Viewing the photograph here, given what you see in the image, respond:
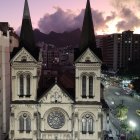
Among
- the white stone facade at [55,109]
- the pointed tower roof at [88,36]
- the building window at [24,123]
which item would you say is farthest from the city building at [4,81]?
the pointed tower roof at [88,36]

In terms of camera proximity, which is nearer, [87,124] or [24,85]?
[24,85]

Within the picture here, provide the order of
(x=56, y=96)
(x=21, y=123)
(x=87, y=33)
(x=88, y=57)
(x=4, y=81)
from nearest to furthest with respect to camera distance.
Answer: (x=88, y=57) → (x=87, y=33) → (x=56, y=96) → (x=21, y=123) → (x=4, y=81)

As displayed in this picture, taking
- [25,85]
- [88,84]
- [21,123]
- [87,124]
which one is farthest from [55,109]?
[88,84]

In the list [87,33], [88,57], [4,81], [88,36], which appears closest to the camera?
[88,57]

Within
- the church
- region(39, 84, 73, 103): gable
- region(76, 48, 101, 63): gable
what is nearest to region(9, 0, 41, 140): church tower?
the church

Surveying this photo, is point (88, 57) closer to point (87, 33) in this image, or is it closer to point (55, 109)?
point (87, 33)

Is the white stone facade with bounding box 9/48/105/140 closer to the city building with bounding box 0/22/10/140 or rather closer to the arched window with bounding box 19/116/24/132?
the arched window with bounding box 19/116/24/132
